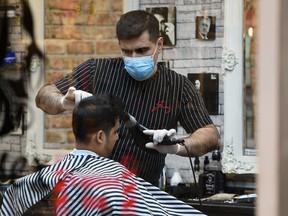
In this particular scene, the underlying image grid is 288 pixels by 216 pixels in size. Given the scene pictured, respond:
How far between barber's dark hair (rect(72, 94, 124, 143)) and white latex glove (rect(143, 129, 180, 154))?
0.51 feet

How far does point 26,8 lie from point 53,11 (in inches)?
25.2

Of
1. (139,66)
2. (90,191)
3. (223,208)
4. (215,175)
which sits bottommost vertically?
(223,208)

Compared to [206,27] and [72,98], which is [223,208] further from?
[72,98]

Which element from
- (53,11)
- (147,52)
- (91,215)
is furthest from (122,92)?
Result: (53,11)

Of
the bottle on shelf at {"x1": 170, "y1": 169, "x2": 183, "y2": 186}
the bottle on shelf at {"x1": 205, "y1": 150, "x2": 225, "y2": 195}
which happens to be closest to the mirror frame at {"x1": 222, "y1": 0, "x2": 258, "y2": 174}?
the bottle on shelf at {"x1": 205, "y1": 150, "x2": 225, "y2": 195}

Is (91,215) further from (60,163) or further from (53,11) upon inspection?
(53,11)

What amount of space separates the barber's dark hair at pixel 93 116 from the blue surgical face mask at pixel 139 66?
0.25 metres

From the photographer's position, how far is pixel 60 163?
10.7ft

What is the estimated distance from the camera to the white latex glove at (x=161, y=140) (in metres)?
3.18

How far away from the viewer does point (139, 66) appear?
3.49 m

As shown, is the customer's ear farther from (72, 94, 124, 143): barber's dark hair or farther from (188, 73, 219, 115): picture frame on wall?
(188, 73, 219, 115): picture frame on wall

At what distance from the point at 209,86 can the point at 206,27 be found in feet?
1.33

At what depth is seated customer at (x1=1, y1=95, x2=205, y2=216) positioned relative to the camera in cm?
306

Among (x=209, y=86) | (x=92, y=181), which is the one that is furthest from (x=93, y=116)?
(x=209, y=86)
